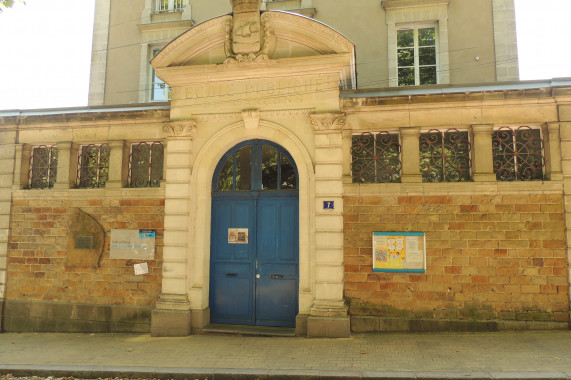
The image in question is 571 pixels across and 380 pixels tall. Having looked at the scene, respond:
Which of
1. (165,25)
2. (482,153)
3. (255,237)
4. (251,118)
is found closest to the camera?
(482,153)

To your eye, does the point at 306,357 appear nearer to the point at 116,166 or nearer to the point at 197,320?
the point at 197,320

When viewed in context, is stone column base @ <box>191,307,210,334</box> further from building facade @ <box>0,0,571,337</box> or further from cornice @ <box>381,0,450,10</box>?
cornice @ <box>381,0,450,10</box>

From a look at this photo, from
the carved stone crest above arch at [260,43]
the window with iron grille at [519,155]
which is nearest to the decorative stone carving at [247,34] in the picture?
the carved stone crest above arch at [260,43]

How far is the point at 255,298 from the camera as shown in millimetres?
7289

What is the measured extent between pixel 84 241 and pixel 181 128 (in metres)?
3.01

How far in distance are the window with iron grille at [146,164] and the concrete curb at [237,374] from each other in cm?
355

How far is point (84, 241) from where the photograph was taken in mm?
7812

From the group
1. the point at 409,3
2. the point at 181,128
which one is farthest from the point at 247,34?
the point at 409,3

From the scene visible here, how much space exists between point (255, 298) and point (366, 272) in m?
2.10

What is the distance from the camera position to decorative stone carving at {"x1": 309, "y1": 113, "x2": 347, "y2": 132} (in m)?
6.96

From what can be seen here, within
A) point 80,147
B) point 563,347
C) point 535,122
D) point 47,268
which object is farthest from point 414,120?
point 47,268

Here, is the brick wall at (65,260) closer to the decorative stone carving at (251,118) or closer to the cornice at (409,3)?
the decorative stone carving at (251,118)

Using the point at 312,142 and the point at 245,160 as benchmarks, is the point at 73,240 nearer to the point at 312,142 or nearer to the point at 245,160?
the point at 245,160

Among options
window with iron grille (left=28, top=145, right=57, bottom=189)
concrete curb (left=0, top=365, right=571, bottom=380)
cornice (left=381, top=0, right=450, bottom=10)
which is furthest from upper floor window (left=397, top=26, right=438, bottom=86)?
window with iron grille (left=28, top=145, right=57, bottom=189)
